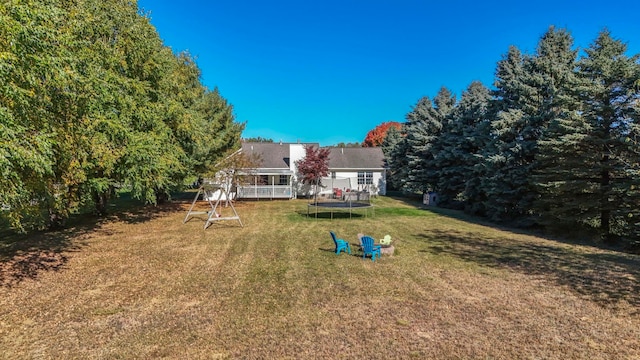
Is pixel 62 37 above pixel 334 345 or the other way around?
above

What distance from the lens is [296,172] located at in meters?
32.1

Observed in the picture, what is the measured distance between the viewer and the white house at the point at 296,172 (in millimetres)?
30047

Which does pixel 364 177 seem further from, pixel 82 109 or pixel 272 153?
pixel 82 109

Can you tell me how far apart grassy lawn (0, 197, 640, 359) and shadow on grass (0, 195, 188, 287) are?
8 cm

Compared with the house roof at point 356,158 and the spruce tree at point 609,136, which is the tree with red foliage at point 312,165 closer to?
the house roof at point 356,158

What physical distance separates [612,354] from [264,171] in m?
27.8

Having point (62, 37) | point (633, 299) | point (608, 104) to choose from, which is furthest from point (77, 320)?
point (608, 104)

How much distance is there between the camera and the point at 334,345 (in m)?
5.27

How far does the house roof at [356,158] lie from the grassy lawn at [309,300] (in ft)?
71.3

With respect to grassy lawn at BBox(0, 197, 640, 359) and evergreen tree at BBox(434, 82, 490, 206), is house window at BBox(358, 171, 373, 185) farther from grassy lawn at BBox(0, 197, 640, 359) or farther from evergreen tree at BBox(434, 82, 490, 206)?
grassy lawn at BBox(0, 197, 640, 359)

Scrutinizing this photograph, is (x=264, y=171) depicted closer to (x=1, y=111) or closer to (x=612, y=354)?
(x=1, y=111)

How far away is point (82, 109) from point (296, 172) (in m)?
22.5

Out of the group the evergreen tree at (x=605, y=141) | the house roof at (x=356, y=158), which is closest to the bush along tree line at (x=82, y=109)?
the house roof at (x=356, y=158)

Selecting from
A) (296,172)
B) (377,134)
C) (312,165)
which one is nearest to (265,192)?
(296,172)
